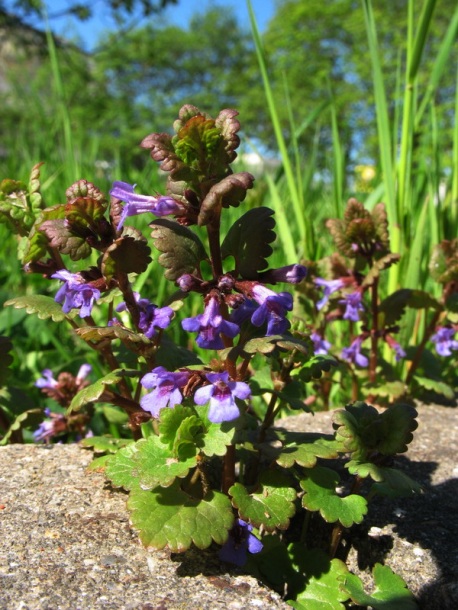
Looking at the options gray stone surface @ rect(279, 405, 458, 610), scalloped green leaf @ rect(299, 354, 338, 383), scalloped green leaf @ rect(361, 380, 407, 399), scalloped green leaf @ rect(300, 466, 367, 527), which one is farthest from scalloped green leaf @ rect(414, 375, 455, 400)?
scalloped green leaf @ rect(300, 466, 367, 527)

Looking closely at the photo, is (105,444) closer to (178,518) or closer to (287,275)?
(178,518)

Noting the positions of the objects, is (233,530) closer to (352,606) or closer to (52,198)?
(352,606)

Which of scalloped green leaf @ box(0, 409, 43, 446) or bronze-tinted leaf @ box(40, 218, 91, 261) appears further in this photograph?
scalloped green leaf @ box(0, 409, 43, 446)

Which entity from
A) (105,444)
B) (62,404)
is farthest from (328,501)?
(62,404)

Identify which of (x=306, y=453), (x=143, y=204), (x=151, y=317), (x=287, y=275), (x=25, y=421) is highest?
(x=143, y=204)

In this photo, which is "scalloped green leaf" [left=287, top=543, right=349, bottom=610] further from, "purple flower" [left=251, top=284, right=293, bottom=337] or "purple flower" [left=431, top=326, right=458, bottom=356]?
"purple flower" [left=431, top=326, right=458, bottom=356]

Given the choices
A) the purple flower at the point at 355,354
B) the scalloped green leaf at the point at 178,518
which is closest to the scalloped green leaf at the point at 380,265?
the purple flower at the point at 355,354

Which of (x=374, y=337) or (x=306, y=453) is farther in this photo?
(x=374, y=337)
